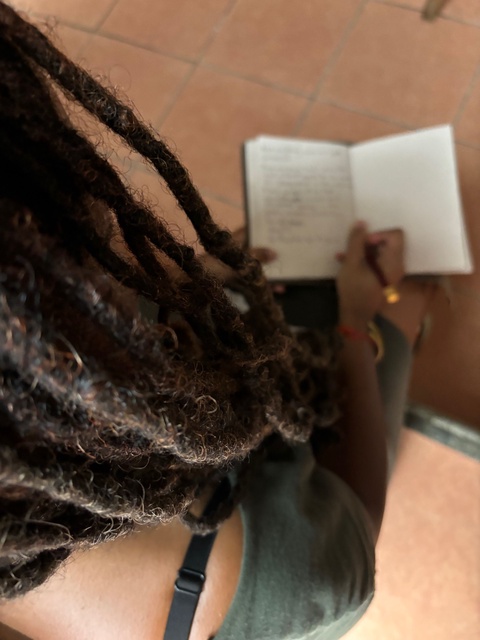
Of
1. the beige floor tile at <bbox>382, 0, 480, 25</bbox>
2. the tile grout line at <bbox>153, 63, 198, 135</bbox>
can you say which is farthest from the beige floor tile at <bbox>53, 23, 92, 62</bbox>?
the beige floor tile at <bbox>382, 0, 480, 25</bbox>

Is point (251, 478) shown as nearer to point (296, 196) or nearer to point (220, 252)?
point (220, 252)

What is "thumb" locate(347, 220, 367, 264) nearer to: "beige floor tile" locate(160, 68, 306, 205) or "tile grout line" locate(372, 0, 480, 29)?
"beige floor tile" locate(160, 68, 306, 205)

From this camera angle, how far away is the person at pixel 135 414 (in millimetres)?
271

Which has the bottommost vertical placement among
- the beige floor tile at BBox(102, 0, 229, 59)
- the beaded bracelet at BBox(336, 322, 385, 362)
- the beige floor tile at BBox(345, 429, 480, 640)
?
the beige floor tile at BBox(345, 429, 480, 640)

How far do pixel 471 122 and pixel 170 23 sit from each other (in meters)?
0.70

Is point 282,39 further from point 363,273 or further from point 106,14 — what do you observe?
point 363,273

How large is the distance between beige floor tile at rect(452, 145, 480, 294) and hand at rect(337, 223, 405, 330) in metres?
0.16

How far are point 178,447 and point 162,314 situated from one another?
0.09 meters

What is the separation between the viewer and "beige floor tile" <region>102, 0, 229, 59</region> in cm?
125

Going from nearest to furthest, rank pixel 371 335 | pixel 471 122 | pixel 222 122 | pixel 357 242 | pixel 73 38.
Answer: pixel 371 335 < pixel 357 242 < pixel 471 122 < pixel 222 122 < pixel 73 38

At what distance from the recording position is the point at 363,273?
2.89 feet

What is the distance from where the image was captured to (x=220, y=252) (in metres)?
0.43

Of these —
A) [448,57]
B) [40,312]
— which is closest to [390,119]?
[448,57]

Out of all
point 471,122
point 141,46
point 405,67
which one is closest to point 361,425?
point 471,122
